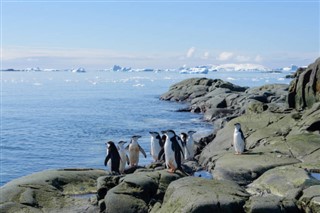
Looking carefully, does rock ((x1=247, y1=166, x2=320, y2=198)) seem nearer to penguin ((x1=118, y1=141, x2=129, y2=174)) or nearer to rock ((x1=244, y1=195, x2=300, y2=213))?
rock ((x1=244, y1=195, x2=300, y2=213))

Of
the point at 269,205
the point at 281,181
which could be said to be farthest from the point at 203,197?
the point at 281,181

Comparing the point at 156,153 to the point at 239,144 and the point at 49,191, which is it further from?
the point at 49,191

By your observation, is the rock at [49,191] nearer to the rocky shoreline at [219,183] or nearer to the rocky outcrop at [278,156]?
the rocky shoreline at [219,183]

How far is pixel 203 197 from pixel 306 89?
16764 millimetres

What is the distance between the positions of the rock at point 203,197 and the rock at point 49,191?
277 cm

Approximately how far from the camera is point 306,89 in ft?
82.9

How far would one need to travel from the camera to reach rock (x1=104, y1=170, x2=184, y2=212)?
38.9 feet

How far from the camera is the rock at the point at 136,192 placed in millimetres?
11848

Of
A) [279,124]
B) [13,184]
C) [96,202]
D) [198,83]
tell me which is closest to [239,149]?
[279,124]

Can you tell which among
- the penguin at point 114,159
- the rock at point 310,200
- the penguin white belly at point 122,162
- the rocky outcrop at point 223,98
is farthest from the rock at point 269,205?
the rocky outcrop at point 223,98

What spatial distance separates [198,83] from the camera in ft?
212

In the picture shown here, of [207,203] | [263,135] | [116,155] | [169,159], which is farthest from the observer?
[263,135]

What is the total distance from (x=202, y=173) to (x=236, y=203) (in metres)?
6.65

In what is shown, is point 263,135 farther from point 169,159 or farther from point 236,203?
point 236,203
